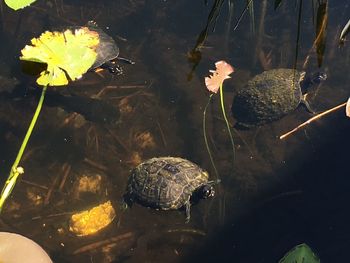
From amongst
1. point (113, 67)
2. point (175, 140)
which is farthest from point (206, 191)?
point (113, 67)

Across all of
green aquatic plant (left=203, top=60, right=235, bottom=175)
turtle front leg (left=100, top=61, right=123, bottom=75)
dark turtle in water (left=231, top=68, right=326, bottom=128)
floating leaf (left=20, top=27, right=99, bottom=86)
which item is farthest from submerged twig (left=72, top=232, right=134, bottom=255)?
turtle front leg (left=100, top=61, right=123, bottom=75)

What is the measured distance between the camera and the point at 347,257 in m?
3.18

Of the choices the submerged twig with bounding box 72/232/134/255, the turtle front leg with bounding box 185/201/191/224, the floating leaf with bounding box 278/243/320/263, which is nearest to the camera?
the floating leaf with bounding box 278/243/320/263

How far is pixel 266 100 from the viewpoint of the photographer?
3.82 m

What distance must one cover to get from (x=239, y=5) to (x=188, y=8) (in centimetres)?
59

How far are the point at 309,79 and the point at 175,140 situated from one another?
150cm

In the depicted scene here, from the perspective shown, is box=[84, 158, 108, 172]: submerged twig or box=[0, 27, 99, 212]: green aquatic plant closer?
box=[0, 27, 99, 212]: green aquatic plant

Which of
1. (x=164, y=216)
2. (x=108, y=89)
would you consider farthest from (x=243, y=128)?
(x=108, y=89)

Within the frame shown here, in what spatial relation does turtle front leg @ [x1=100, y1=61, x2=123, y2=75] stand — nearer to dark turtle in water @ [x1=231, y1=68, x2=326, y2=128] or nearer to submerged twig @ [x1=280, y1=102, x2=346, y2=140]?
dark turtle in water @ [x1=231, y1=68, x2=326, y2=128]

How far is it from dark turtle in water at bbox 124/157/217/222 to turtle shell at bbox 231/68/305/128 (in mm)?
820

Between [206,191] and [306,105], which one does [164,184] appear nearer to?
[206,191]

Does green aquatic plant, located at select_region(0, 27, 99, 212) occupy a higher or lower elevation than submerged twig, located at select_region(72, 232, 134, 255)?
higher

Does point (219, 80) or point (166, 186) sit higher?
point (219, 80)

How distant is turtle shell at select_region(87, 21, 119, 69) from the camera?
391 centimetres
